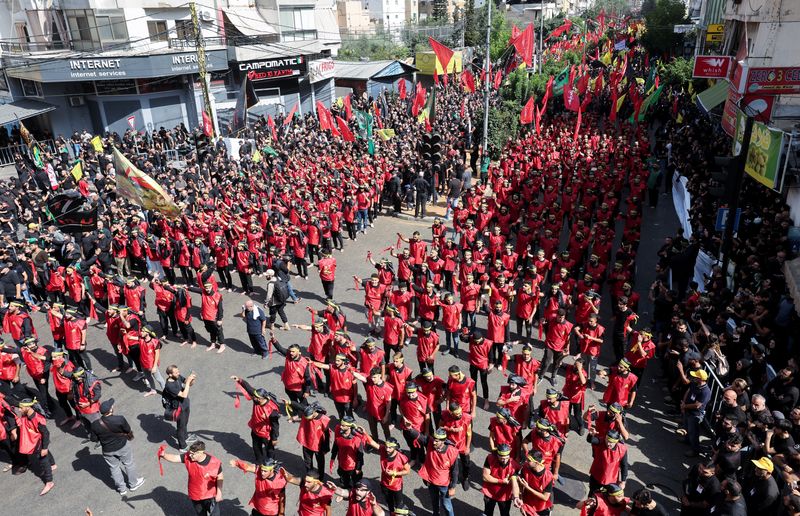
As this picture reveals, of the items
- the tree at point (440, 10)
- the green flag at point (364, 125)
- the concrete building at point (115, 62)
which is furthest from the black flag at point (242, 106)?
the tree at point (440, 10)

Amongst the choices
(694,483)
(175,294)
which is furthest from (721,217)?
(175,294)

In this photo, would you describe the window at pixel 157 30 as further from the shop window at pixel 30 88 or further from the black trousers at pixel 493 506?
the black trousers at pixel 493 506

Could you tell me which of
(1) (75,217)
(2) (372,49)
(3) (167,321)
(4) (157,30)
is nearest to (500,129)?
(1) (75,217)

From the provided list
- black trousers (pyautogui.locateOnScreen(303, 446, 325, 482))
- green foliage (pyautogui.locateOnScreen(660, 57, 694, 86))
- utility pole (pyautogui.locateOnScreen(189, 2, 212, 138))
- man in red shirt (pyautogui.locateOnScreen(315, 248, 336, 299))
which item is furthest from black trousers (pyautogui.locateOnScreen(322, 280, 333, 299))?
green foliage (pyautogui.locateOnScreen(660, 57, 694, 86))

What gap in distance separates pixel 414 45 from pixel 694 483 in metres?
61.3

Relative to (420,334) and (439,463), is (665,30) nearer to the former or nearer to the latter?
(420,334)

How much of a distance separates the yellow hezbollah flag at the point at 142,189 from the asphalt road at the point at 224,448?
10.0 feet

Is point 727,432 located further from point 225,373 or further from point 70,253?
point 70,253

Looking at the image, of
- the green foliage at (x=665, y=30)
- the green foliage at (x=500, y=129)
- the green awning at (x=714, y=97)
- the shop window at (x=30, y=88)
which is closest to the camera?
the green awning at (x=714, y=97)

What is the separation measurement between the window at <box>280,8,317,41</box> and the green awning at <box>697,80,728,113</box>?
85.9ft

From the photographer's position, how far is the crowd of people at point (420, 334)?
685 cm

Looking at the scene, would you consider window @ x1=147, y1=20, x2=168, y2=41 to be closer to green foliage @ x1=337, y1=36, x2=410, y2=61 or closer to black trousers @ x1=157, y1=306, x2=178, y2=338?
black trousers @ x1=157, y1=306, x2=178, y2=338

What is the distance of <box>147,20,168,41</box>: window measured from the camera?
3041 cm

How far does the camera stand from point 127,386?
1066cm
